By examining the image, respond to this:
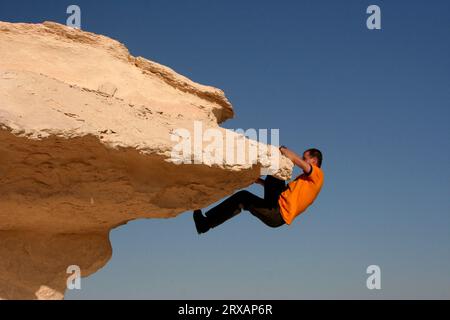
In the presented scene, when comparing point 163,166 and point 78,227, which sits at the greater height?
point 163,166

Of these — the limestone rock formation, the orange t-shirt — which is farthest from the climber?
the limestone rock formation

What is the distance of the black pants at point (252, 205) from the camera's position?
23.1 feet

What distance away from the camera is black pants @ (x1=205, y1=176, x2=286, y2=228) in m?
7.04

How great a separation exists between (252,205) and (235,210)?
0.23 metres

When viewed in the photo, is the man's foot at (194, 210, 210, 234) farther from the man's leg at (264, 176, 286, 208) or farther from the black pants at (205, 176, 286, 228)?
the man's leg at (264, 176, 286, 208)

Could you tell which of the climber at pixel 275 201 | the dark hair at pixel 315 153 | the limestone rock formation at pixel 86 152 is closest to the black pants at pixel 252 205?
the climber at pixel 275 201

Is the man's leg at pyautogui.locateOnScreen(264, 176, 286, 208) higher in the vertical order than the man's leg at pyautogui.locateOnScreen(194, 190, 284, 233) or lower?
higher

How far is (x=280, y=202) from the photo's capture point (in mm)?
7012

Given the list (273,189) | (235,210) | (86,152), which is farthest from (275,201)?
(86,152)

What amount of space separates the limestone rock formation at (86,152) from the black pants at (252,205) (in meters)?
0.14

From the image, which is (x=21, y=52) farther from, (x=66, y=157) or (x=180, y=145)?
(x=180, y=145)

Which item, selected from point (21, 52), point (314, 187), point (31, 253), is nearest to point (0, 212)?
point (31, 253)
